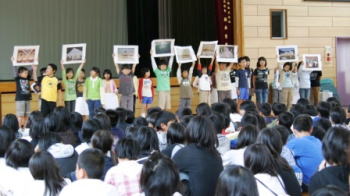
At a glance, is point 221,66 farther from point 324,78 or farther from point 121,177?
point 121,177

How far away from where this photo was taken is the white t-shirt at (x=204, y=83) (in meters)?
10.5

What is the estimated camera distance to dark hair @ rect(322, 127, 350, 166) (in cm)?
284

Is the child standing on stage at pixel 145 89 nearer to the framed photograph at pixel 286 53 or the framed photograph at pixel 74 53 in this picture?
the framed photograph at pixel 74 53

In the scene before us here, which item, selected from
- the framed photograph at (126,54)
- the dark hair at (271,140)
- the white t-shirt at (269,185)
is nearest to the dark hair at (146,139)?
the dark hair at (271,140)

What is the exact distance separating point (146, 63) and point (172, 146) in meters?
9.64

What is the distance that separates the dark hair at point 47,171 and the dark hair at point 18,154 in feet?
1.30

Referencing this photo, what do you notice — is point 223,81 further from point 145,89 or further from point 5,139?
point 5,139

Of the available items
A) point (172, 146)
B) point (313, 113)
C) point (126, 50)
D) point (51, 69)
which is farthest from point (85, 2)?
point (172, 146)

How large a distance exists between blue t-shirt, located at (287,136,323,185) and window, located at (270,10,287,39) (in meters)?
9.02

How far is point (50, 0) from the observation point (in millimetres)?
13555

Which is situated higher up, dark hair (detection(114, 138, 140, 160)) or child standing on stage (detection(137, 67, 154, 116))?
child standing on stage (detection(137, 67, 154, 116))

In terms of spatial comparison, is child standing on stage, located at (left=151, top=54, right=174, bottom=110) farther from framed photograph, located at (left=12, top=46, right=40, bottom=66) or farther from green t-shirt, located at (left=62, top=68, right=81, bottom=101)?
framed photograph, located at (left=12, top=46, right=40, bottom=66)

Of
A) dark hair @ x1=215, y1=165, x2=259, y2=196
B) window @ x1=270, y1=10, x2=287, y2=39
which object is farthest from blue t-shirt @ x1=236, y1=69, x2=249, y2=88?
dark hair @ x1=215, y1=165, x2=259, y2=196

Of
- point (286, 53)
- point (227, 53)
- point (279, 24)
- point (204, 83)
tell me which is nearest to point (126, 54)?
point (204, 83)
